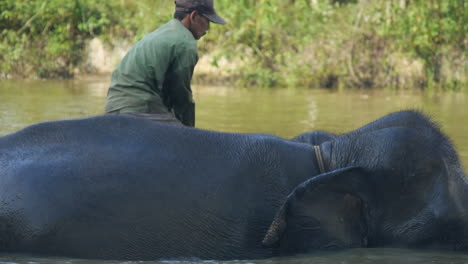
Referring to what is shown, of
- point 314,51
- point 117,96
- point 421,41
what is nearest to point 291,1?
point 314,51

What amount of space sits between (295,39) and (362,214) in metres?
15.0

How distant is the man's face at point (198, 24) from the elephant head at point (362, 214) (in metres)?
1.94

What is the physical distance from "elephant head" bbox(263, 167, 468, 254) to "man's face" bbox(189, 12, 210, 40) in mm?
1943

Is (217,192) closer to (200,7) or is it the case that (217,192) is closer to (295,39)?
(200,7)

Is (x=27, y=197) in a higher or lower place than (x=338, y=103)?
higher

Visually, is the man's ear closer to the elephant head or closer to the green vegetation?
the elephant head

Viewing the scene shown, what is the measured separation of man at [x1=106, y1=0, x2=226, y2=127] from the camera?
544 cm

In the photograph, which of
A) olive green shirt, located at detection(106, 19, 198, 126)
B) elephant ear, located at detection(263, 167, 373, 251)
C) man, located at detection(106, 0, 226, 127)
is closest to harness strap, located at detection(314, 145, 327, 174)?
→ elephant ear, located at detection(263, 167, 373, 251)

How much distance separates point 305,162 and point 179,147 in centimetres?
66

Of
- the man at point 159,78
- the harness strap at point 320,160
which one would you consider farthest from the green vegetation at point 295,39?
the harness strap at point 320,160

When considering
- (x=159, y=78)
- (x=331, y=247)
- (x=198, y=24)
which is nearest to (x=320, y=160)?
(x=331, y=247)

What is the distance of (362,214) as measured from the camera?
14.1 ft

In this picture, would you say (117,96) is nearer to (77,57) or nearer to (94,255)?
(94,255)

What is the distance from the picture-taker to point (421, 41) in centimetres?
1717
